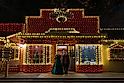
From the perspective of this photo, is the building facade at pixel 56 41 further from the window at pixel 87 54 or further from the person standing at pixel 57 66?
the person standing at pixel 57 66

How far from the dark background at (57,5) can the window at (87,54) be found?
11.2 meters

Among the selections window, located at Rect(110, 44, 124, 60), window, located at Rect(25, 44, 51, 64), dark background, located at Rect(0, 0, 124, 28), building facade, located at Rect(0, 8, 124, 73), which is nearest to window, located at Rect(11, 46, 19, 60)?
building facade, located at Rect(0, 8, 124, 73)

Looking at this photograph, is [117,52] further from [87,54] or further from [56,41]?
[56,41]

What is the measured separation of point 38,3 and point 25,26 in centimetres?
1399

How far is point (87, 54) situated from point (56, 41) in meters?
2.50

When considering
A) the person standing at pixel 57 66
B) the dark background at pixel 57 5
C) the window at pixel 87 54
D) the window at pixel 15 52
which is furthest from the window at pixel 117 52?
the dark background at pixel 57 5

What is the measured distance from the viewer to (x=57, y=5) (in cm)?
4072

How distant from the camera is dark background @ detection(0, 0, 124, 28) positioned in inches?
1534

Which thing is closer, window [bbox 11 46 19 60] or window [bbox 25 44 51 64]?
window [bbox 25 44 51 64]

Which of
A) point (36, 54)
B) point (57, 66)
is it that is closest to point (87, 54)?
point (57, 66)

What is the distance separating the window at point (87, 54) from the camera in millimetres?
26812

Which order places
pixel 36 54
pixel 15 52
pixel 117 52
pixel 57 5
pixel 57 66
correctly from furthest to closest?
pixel 57 5 → pixel 117 52 → pixel 15 52 → pixel 36 54 → pixel 57 66

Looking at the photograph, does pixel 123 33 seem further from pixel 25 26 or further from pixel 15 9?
pixel 15 9

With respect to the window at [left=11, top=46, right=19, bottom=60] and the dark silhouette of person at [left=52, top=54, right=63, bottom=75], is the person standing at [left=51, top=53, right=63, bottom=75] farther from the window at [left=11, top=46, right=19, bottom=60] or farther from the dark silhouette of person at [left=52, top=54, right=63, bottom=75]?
the window at [left=11, top=46, right=19, bottom=60]
